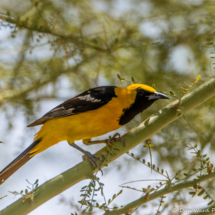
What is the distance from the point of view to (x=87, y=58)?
4.07m

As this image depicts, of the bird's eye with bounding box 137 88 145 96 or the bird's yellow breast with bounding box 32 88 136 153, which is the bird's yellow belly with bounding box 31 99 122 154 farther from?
the bird's eye with bounding box 137 88 145 96

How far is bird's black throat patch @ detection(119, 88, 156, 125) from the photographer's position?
10.5 feet

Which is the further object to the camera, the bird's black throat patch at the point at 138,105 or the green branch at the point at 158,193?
the bird's black throat patch at the point at 138,105

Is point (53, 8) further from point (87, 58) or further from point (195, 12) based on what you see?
point (195, 12)

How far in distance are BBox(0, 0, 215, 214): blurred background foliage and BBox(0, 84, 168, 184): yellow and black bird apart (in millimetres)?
521

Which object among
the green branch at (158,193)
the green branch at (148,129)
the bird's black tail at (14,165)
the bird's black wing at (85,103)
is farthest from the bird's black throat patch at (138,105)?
the green branch at (158,193)

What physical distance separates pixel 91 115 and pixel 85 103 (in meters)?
0.17

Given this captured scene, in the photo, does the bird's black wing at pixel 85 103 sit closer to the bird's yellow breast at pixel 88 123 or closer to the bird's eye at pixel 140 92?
the bird's yellow breast at pixel 88 123

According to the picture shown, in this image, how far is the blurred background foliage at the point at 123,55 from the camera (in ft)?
12.2

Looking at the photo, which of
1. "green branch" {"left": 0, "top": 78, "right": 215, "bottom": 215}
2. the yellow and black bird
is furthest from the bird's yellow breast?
"green branch" {"left": 0, "top": 78, "right": 215, "bottom": 215}

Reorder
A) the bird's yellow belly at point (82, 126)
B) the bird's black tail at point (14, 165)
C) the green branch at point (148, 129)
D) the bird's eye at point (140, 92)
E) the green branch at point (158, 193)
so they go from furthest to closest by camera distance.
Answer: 1. the bird's eye at point (140, 92)
2. the bird's yellow belly at point (82, 126)
3. the bird's black tail at point (14, 165)
4. the green branch at point (148, 129)
5. the green branch at point (158, 193)

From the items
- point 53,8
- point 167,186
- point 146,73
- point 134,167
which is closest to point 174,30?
point 146,73

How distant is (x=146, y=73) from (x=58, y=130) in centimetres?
151

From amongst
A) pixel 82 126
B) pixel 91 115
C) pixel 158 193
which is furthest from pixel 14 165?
pixel 158 193
